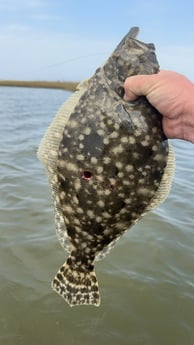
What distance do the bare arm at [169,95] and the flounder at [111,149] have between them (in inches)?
3.2

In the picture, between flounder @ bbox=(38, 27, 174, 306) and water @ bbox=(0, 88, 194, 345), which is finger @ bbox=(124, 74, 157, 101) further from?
water @ bbox=(0, 88, 194, 345)

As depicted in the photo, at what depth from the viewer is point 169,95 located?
3086mm

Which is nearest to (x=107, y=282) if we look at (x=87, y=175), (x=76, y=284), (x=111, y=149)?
(x=76, y=284)

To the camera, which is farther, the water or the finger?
the water

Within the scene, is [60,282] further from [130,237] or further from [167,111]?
[130,237]

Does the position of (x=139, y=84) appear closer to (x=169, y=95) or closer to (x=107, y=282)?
(x=169, y=95)

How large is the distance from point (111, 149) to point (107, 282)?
375cm

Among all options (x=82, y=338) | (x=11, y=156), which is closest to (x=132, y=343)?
(x=82, y=338)

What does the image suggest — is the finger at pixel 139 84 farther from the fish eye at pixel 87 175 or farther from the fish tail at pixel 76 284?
the fish tail at pixel 76 284

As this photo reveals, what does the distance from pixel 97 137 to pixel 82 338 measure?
3.12m

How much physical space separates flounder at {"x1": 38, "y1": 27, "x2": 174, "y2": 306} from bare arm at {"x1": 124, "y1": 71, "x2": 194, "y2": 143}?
81 millimetres

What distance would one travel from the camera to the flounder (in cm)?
322

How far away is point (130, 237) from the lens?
8008mm

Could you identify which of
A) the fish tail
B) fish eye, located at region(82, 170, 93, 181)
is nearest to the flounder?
fish eye, located at region(82, 170, 93, 181)
